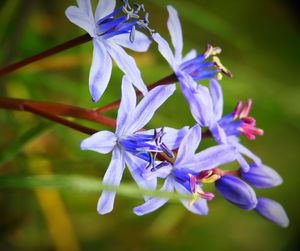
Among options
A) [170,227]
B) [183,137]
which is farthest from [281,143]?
[183,137]

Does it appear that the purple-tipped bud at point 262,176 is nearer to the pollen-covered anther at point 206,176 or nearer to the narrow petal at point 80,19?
the pollen-covered anther at point 206,176

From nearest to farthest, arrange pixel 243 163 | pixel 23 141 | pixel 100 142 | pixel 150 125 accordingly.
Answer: pixel 100 142 < pixel 243 163 < pixel 23 141 < pixel 150 125

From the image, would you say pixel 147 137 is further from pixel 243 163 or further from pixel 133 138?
pixel 243 163

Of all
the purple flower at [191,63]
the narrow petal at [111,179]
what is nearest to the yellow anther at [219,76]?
the purple flower at [191,63]

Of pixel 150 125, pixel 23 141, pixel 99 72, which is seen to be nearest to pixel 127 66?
pixel 99 72

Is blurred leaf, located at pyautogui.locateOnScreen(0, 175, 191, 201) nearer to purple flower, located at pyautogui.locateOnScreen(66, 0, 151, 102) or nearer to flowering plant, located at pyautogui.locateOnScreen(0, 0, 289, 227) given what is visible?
flowering plant, located at pyautogui.locateOnScreen(0, 0, 289, 227)

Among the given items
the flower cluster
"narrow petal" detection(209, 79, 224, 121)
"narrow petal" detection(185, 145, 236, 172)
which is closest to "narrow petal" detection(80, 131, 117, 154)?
the flower cluster

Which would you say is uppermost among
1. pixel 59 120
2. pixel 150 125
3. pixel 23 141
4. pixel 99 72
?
pixel 99 72

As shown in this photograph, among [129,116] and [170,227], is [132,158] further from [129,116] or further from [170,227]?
[170,227]
